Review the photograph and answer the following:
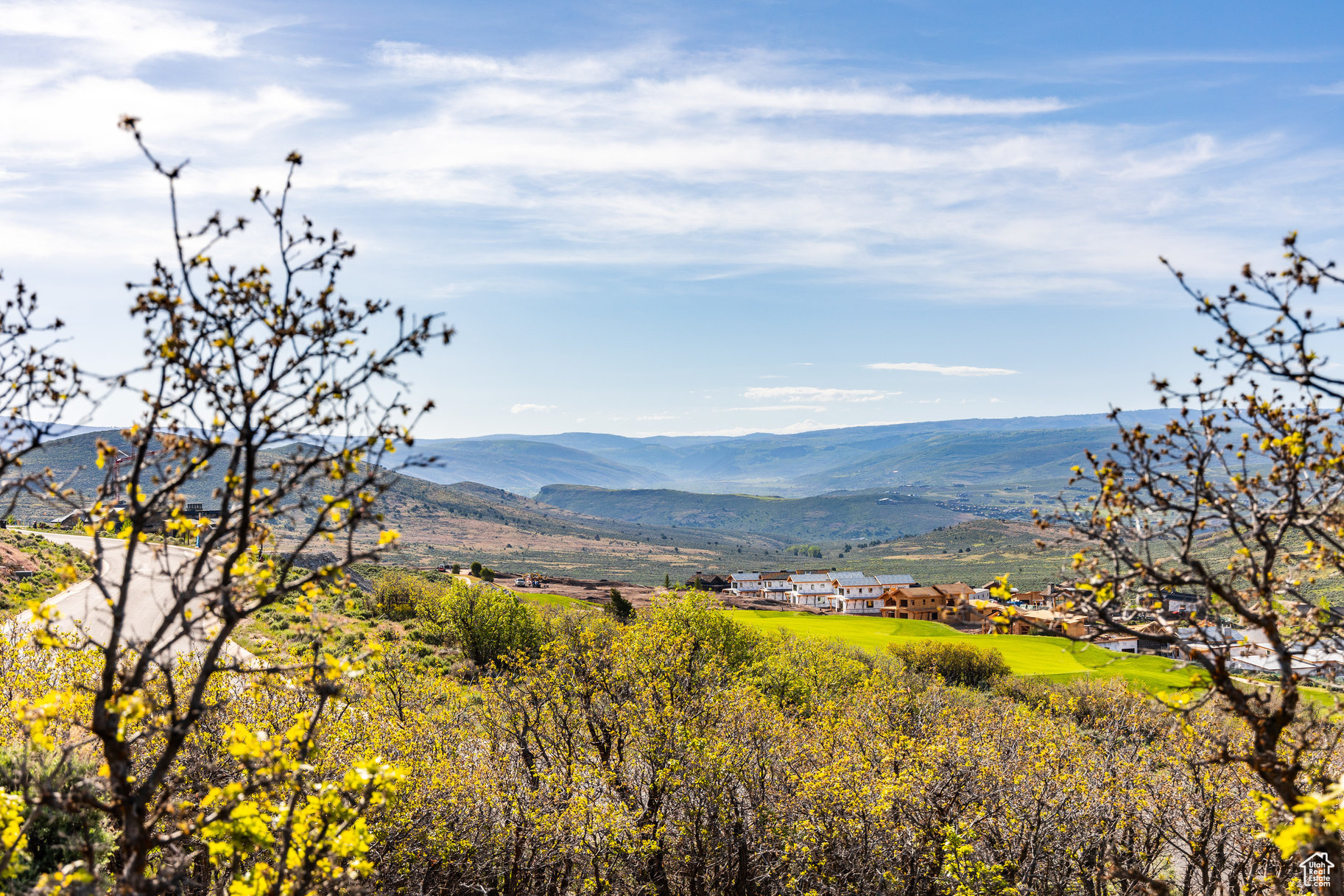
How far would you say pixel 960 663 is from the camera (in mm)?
49156

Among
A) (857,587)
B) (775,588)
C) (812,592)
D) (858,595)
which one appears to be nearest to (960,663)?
(858,595)

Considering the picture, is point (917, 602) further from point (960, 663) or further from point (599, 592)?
point (960, 663)

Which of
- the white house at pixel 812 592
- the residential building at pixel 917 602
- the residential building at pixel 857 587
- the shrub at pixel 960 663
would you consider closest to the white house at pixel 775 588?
the white house at pixel 812 592

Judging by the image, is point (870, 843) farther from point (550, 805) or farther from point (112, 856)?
point (112, 856)

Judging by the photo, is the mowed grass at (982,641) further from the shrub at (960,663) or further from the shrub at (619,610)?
the shrub at (619,610)

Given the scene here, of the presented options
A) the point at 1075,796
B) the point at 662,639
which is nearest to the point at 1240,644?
the point at 1075,796

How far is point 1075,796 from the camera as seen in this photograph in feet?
55.6

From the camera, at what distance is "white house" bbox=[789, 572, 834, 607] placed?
118812 millimetres

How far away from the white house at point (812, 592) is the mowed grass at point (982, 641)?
40383 mm

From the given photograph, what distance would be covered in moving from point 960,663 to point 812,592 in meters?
71.6

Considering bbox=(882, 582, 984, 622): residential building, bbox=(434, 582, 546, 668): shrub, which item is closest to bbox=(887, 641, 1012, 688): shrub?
bbox=(434, 582, 546, 668): shrub

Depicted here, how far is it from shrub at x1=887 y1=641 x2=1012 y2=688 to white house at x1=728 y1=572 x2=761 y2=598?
3060 inches

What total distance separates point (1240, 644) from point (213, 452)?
8502 millimetres

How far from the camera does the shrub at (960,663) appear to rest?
48562mm
